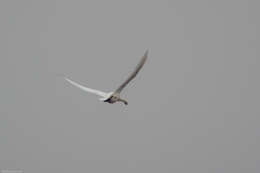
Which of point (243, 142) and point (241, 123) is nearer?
point (243, 142)

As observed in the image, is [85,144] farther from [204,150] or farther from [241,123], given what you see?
[204,150]

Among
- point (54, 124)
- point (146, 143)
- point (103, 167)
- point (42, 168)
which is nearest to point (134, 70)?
point (42, 168)

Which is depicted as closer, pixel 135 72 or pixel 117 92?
pixel 135 72

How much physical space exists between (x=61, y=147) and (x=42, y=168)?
28304 mm

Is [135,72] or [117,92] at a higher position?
[117,92]

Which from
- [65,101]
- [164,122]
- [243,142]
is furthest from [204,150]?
[65,101]

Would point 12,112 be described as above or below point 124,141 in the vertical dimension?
above

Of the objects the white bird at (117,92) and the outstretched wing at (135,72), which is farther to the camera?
the white bird at (117,92)

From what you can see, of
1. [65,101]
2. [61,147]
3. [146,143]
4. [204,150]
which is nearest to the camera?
[204,150]

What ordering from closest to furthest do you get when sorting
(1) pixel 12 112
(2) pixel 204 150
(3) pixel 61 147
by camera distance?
(2) pixel 204 150
(3) pixel 61 147
(1) pixel 12 112

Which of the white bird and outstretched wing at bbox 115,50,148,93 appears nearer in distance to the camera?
outstretched wing at bbox 115,50,148,93

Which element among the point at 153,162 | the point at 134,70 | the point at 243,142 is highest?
the point at 243,142

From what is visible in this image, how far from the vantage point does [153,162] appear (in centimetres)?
6384

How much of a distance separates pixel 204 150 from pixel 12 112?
193 ft
